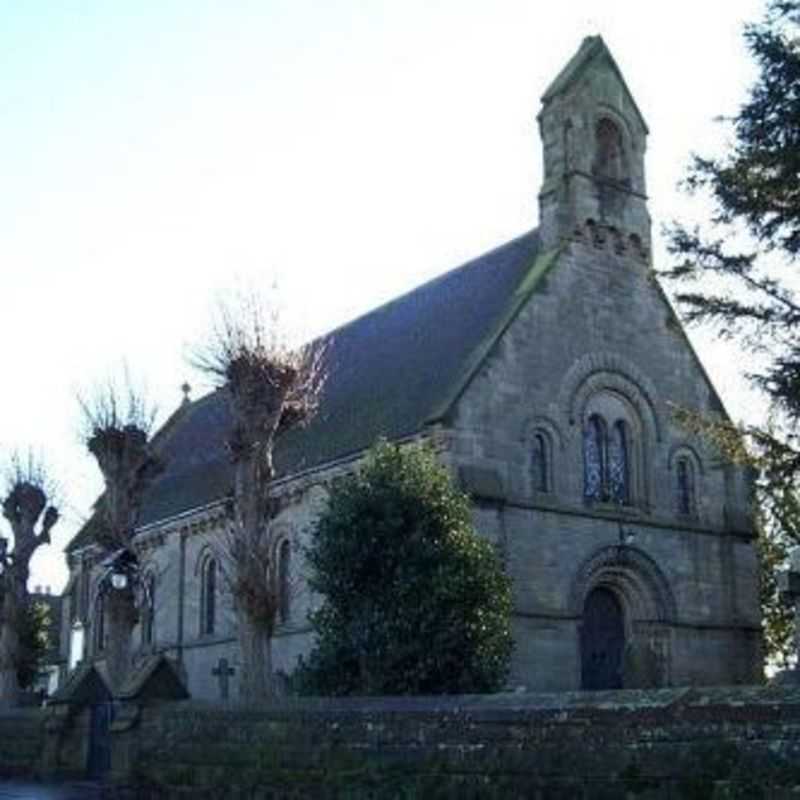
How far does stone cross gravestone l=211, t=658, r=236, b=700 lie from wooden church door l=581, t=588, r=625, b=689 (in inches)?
364

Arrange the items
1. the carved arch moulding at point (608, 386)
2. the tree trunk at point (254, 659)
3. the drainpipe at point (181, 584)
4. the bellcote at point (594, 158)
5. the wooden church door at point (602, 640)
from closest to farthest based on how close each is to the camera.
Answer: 1. the tree trunk at point (254, 659)
2. the wooden church door at point (602, 640)
3. the carved arch moulding at point (608, 386)
4. the bellcote at point (594, 158)
5. the drainpipe at point (181, 584)

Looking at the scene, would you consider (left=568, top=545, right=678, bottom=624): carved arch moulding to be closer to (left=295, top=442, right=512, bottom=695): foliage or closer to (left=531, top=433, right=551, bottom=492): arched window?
(left=531, top=433, right=551, bottom=492): arched window

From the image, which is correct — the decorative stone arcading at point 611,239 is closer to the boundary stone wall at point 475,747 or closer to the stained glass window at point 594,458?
the stained glass window at point 594,458

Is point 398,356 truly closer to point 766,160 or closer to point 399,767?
point 766,160

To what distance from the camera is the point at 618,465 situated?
30734 millimetres

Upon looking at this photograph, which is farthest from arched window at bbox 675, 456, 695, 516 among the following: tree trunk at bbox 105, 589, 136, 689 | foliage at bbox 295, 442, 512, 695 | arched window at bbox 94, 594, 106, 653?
arched window at bbox 94, 594, 106, 653

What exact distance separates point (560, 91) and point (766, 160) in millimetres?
14041

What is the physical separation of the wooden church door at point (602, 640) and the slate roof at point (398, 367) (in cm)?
624

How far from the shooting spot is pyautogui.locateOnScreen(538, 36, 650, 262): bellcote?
30.9 meters

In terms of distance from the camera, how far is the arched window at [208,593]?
36812 millimetres

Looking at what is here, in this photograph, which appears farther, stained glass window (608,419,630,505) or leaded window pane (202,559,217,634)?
leaded window pane (202,559,217,634)

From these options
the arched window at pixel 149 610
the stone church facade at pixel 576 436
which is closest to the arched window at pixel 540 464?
the stone church facade at pixel 576 436

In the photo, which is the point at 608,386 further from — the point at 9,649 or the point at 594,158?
the point at 9,649

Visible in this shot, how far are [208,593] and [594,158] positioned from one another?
1698 cm
